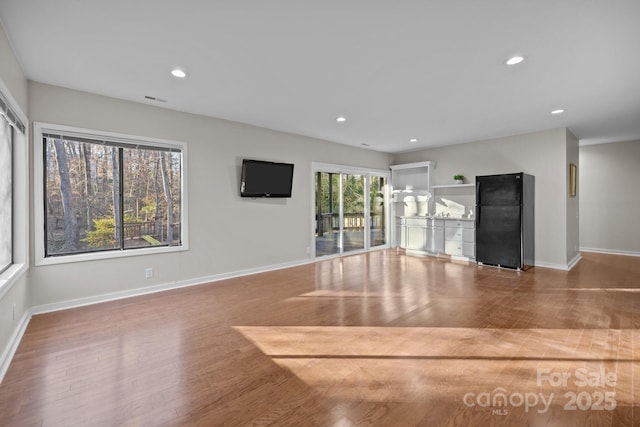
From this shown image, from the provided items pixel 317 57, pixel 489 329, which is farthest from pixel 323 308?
pixel 317 57

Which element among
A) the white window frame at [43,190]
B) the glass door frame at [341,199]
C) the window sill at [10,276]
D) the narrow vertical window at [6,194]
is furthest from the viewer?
the glass door frame at [341,199]

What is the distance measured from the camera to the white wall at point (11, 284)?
245 centimetres

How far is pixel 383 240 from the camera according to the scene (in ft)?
27.9

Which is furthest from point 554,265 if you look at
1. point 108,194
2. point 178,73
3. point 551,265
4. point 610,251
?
point 108,194

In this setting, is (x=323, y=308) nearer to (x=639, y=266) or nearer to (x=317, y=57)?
(x=317, y=57)

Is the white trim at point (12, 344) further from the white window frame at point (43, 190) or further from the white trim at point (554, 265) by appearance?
the white trim at point (554, 265)

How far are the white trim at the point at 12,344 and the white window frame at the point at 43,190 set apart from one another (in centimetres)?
67

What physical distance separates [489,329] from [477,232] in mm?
3505

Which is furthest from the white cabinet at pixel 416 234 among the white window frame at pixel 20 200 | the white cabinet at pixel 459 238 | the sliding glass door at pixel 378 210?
the white window frame at pixel 20 200

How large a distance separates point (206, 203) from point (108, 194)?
4.27ft

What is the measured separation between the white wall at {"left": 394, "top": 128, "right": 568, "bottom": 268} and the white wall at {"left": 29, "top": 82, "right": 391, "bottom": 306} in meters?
3.42

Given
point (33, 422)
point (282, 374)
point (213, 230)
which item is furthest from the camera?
point (213, 230)

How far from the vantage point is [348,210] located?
7496mm

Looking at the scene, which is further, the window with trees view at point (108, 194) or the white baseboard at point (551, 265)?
the white baseboard at point (551, 265)
